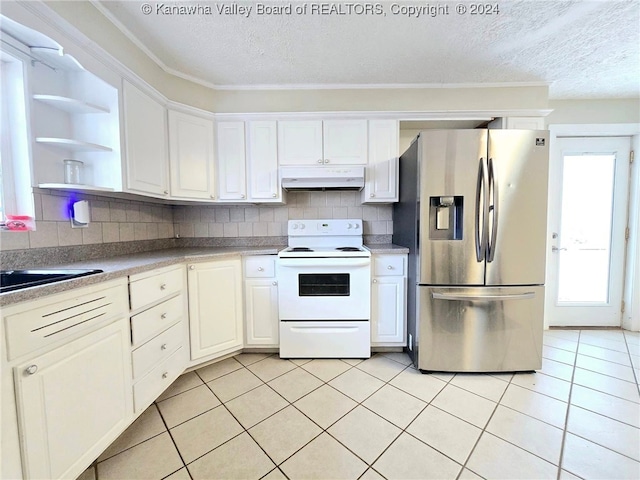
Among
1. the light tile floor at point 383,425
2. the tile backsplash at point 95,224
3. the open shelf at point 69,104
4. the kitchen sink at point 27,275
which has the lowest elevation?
the light tile floor at point 383,425

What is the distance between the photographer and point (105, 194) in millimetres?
1726

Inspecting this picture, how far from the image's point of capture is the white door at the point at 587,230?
257cm

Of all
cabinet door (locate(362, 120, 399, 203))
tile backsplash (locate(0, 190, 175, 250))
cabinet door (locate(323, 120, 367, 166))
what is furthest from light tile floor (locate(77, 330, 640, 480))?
cabinet door (locate(323, 120, 367, 166))

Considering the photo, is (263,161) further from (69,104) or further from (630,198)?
(630,198)

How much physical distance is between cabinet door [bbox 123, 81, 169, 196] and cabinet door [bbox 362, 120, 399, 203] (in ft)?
5.63

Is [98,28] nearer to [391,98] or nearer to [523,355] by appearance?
[391,98]

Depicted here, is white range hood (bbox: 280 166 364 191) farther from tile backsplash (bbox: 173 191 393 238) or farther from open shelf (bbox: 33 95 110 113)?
open shelf (bbox: 33 95 110 113)

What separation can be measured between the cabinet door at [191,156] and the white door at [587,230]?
3.40 metres

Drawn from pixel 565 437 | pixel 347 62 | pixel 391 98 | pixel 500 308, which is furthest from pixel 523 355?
pixel 347 62

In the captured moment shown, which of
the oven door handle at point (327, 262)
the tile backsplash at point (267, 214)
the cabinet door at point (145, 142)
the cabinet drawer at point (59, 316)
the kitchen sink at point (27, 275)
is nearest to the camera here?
the cabinet drawer at point (59, 316)

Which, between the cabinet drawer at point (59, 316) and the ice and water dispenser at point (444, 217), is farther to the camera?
the ice and water dispenser at point (444, 217)

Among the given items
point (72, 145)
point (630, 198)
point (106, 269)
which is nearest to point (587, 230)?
point (630, 198)

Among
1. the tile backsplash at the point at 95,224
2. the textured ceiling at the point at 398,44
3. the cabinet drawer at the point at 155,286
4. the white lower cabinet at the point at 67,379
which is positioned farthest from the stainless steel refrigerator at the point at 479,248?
the tile backsplash at the point at 95,224

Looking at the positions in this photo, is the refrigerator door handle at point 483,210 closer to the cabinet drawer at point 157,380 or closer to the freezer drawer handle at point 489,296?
the freezer drawer handle at point 489,296
